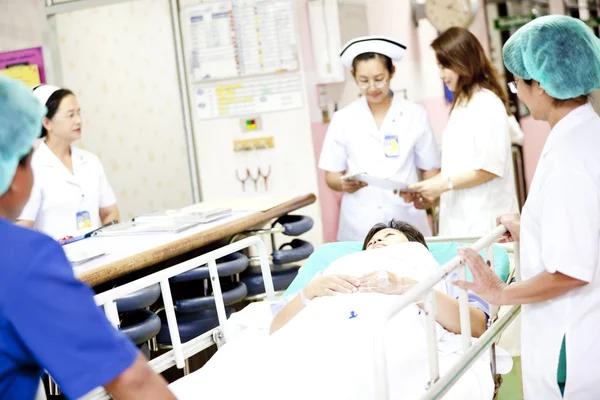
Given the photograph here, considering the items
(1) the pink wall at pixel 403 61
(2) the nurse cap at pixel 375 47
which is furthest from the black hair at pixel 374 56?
(1) the pink wall at pixel 403 61

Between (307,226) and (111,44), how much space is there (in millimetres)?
2372

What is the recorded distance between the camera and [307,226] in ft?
12.5

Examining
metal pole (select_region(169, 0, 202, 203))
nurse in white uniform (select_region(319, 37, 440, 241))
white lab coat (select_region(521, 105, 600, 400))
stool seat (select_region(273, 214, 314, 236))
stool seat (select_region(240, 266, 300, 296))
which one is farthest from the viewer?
metal pole (select_region(169, 0, 202, 203))

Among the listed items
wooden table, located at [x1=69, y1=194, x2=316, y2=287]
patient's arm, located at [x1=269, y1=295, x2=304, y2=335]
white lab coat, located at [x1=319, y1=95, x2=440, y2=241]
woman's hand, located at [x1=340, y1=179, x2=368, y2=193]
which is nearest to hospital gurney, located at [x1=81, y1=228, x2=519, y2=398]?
patient's arm, located at [x1=269, y1=295, x2=304, y2=335]

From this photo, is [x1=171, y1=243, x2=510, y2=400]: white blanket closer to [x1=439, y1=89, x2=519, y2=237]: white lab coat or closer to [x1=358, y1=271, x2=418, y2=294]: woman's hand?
[x1=358, y1=271, x2=418, y2=294]: woman's hand

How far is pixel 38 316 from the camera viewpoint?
108cm

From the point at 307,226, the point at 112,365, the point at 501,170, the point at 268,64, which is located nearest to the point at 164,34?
the point at 268,64

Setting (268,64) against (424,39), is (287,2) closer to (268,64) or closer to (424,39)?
(268,64)

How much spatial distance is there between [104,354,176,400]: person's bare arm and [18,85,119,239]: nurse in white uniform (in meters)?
2.46

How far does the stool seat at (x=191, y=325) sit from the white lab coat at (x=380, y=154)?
3.39 ft

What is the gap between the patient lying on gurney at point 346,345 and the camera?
1988 millimetres

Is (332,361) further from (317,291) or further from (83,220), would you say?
(83,220)

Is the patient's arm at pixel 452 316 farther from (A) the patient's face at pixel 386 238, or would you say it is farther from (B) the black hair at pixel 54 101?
(B) the black hair at pixel 54 101

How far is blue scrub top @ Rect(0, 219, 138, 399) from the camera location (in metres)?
1.07
